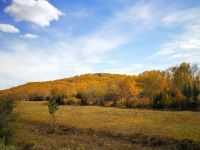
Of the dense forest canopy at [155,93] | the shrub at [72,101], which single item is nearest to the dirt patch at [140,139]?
the dense forest canopy at [155,93]

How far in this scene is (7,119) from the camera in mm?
33875

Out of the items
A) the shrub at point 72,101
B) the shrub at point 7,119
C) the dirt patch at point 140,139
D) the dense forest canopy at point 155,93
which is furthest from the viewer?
the shrub at point 72,101

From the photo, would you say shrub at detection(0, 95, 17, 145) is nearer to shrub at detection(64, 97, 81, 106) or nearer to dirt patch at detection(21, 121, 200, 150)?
dirt patch at detection(21, 121, 200, 150)

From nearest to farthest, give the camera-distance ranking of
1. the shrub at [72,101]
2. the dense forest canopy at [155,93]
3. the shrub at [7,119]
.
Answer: the shrub at [7,119] → the dense forest canopy at [155,93] → the shrub at [72,101]

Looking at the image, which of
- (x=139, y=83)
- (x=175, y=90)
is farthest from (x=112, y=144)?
(x=139, y=83)

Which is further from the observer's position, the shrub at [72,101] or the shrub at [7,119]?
the shrub at [72,101]

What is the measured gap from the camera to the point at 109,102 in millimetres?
124375

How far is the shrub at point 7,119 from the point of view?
109 feet

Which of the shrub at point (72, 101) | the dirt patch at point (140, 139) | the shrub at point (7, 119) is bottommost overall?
the dirt patch at point (140, 139)

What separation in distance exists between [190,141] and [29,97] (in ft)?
513

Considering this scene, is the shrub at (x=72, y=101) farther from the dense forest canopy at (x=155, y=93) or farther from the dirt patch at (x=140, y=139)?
the dirt patch at (x=140, y=139)

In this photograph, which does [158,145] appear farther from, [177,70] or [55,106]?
[177,70]

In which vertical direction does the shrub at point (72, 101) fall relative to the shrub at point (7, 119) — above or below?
above

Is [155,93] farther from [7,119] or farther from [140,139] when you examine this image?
[7,119]
